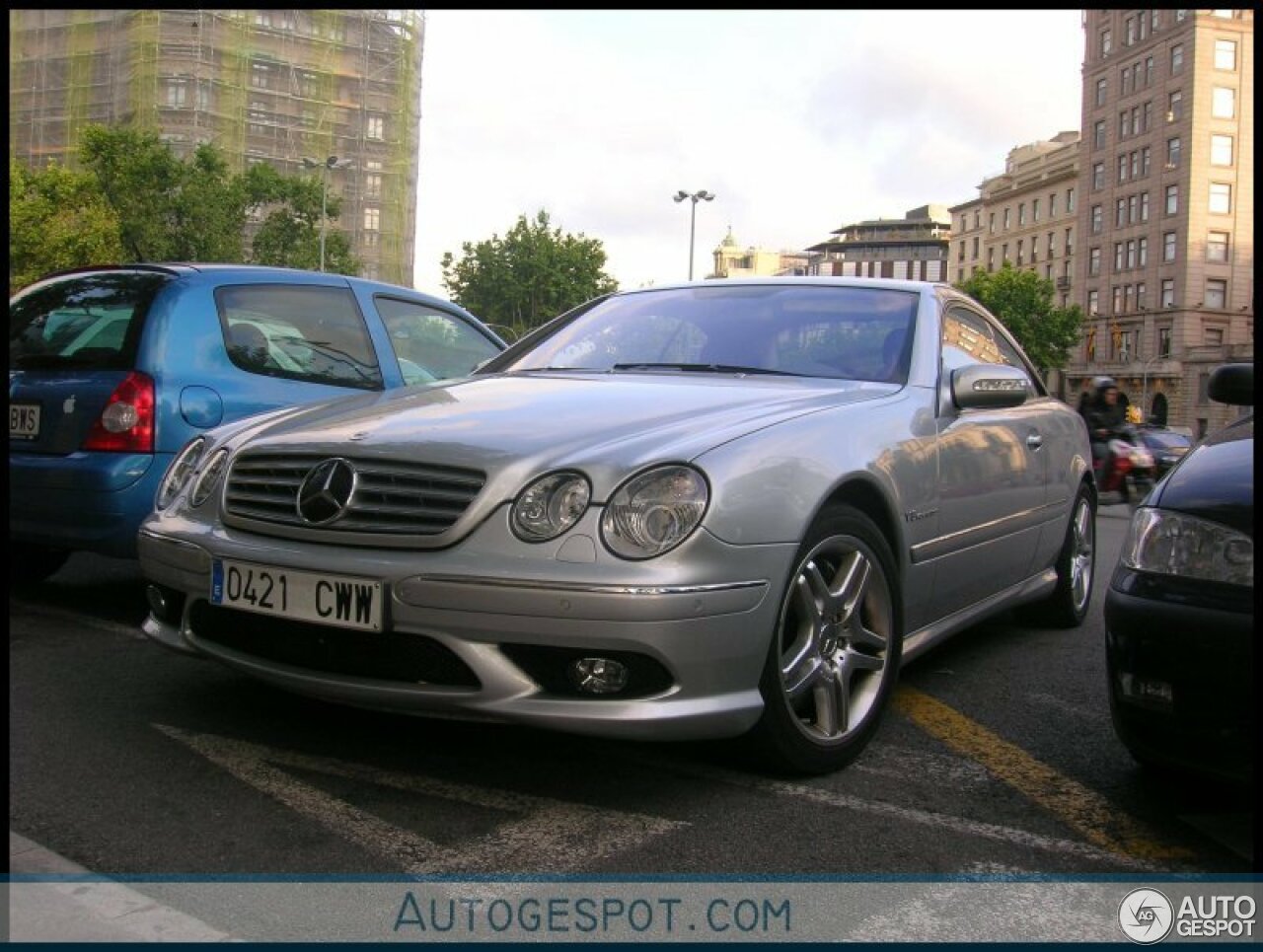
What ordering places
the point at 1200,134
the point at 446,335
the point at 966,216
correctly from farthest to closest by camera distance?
the point at 966,216, the point at 1200,134, the point at 446,335

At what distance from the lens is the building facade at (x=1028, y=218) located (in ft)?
286

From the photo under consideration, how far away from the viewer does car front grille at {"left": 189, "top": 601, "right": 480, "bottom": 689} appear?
271cm

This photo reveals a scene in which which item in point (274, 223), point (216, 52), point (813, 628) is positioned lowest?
point (813, 628)

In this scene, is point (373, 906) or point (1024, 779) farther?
point (1024, 779)

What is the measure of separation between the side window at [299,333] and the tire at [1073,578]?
10.7 feet

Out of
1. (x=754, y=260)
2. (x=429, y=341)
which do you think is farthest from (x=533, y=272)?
(x=754, y=260)

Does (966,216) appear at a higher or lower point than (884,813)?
higher

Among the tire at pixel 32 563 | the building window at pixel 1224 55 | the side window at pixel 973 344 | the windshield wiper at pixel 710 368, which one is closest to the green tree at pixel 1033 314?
the building window at pixel 1224 55

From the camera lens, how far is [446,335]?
620cm

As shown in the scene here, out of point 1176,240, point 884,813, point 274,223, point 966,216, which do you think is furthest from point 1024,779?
point 966,216

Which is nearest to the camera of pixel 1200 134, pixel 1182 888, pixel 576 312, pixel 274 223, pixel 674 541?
pixel 1182 888

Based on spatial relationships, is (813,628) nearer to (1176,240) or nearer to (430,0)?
(430,0)

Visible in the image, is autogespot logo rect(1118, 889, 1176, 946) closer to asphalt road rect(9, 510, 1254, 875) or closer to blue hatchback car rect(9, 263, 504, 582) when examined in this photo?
asphalt road rect(9, 510, 1254, 875)

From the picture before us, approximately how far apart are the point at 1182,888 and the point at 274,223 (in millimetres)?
49797
